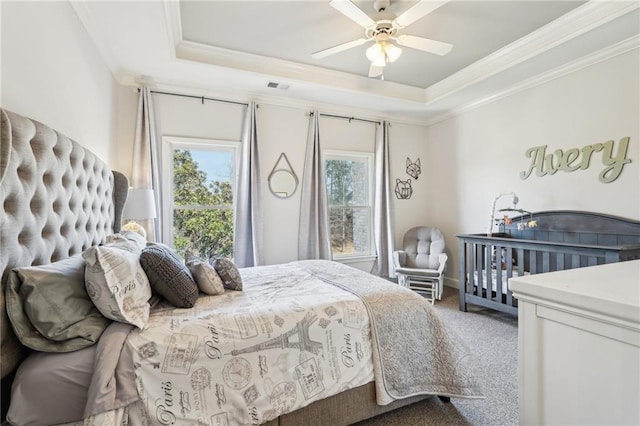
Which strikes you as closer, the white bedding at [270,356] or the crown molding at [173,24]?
the white bedding at [270,356]

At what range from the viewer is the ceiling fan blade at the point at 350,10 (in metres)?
1.90

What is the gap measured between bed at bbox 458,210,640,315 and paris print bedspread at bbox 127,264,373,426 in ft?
4.96

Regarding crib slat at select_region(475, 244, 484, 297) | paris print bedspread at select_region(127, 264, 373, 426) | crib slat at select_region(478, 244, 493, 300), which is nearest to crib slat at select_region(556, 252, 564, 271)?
crib slat at select_region(478, 244, 493, 300)

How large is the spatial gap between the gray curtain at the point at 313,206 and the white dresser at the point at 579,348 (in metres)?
3.26

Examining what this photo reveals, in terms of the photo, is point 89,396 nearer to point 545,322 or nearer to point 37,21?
point 545,322

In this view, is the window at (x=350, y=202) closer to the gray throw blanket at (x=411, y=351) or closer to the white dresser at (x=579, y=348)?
the gray throw blanket at (x=411, y=351)

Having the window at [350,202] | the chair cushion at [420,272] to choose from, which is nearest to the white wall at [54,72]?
the window at [350,202]

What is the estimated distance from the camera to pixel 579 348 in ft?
1.74

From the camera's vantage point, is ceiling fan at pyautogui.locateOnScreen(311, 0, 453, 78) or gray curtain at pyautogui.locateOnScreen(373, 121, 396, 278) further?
gray curtain at pyautogui.locateOnScreen(373, 121, 396, 278)

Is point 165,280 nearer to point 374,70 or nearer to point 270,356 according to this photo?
point 270,356

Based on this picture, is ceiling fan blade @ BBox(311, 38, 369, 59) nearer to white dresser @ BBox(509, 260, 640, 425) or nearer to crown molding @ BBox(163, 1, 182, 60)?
crown molding @ BBox(163, 1, 182, 60)

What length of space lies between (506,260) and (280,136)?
2.91 m

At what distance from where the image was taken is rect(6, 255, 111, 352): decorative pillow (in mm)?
1099

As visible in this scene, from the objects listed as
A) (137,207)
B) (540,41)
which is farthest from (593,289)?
(540,41)
